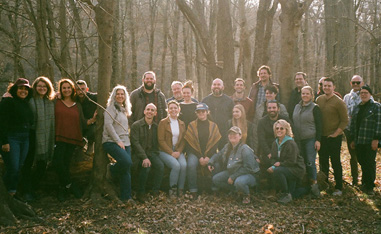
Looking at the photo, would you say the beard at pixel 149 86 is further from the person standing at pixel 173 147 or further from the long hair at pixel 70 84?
the long hair at pixel 70 84

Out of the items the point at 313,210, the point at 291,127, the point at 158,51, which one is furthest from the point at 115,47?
the point at 158,51

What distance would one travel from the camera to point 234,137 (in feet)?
20.2

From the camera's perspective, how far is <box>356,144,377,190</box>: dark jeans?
661cm

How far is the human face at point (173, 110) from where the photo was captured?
21.1 ft

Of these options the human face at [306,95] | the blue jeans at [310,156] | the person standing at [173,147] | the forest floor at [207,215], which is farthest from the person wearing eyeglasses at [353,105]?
the person standing at [173,147]

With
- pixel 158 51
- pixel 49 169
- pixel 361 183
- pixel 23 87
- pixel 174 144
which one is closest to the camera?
pixel 23 87

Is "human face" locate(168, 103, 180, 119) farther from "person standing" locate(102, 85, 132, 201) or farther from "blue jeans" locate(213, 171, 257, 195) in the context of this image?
"blue jeans" locate(213, 171, 257, 195)

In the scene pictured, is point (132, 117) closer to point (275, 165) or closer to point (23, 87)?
point (23, 87)

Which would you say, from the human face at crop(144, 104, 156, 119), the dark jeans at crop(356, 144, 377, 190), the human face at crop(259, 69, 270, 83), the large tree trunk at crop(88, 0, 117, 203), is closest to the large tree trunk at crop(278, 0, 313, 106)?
the human face at crop(259, 69, 270, 83)

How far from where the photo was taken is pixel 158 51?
102 feet

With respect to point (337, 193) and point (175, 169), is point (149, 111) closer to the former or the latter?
point (175, 169)

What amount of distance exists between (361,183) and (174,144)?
435 centimetres

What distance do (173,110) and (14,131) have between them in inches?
114

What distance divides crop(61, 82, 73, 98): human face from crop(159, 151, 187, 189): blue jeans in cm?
210
